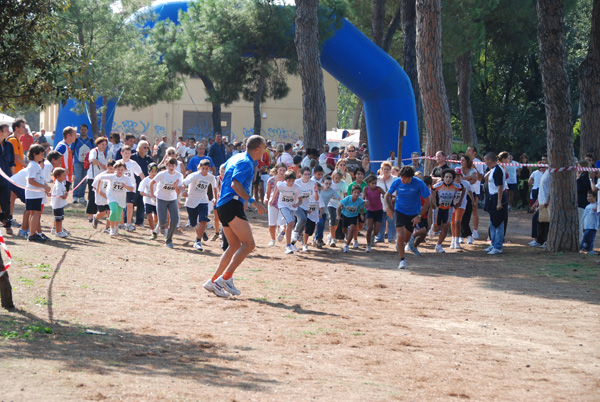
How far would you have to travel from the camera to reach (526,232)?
18984 mm

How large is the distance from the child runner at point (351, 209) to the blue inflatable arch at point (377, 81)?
1026 centimetres

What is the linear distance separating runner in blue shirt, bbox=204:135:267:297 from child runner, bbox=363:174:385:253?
5.56 meters

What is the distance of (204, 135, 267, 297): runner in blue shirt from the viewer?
29.5 feet

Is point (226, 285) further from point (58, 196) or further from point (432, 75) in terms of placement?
point (432, 75)

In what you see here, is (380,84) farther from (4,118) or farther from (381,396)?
(381,396)

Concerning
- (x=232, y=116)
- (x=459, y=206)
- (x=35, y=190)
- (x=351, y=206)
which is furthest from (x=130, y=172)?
(x=232, y=116)

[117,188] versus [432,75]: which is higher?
[432,75]

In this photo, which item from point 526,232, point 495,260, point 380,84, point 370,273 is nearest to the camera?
point 370,273

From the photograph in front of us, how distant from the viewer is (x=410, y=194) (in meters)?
12.4

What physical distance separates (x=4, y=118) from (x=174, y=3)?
8.45m

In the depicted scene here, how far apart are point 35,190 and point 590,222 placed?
1001cm

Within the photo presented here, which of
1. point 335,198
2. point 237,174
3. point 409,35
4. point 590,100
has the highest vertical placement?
point 409,35

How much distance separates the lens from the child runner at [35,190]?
41.4ft

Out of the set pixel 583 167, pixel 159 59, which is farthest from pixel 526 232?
pixel 159 59
